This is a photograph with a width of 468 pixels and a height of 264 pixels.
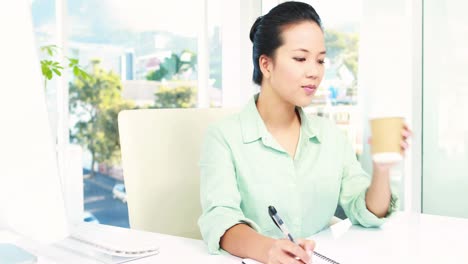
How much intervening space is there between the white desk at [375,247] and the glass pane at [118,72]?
2.44 m

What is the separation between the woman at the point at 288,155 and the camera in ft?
3.75

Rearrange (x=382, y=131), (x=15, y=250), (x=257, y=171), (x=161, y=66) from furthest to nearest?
(x=161, y=66)
(x=257, y=171)
(x=382, y=131)
(x=15, y=250)

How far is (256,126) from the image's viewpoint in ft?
4.09

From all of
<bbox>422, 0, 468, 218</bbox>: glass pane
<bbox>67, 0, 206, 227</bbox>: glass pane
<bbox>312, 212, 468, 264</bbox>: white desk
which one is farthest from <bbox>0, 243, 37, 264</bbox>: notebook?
<bbox>67, 0, 206, 227</bbox>: glass pane

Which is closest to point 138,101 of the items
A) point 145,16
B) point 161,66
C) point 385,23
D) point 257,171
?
point 161,66

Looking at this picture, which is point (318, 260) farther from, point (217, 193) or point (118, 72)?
point (118, 72)

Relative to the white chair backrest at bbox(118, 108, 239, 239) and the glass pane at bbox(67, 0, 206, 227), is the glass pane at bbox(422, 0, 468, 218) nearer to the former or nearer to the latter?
the white chair backrest at bbox(118, 108, 239, 239)

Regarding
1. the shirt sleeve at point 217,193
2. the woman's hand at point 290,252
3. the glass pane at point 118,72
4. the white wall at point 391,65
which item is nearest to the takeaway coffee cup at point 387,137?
the woman's hand at point 290,252

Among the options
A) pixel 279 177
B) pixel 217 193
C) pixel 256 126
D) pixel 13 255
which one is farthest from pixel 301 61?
pixel 13 255

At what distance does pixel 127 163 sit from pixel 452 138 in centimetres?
153

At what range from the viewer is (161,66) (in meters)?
3.65

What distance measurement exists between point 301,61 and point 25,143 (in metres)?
0.91

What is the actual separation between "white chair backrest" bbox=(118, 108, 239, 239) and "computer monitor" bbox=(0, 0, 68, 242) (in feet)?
2.48

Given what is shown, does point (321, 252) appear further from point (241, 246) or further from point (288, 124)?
point (288, 124)
